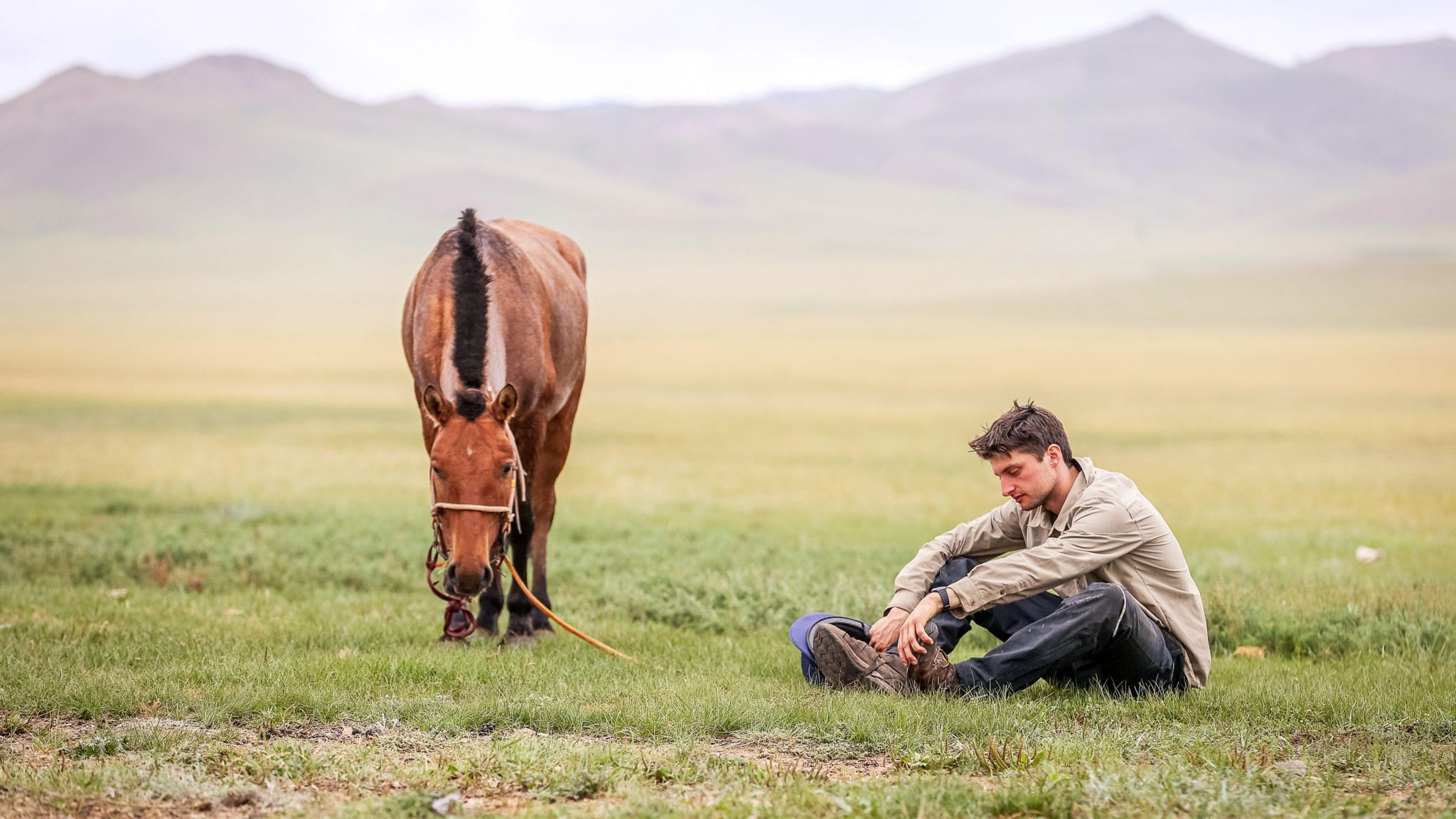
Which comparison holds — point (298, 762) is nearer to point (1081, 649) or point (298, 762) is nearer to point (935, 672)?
point (935, 672)

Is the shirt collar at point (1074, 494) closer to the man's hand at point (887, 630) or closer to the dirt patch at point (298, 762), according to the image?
the man's hand at point (887, 630)

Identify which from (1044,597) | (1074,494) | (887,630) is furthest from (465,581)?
(1074,494)

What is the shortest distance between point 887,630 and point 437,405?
2701mm

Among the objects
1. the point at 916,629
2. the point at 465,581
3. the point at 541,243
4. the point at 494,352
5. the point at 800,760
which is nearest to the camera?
the point at 800,760

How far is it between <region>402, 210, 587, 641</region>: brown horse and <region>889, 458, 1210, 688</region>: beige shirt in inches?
89.9

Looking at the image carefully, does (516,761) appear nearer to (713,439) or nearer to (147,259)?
(713,439)

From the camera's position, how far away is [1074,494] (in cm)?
643

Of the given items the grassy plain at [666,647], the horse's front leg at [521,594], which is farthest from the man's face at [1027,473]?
the horse's front leg at [521,594]

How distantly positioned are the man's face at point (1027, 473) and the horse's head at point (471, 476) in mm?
2644

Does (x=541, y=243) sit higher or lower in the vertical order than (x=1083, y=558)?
higher

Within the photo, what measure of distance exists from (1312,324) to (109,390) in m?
67.9

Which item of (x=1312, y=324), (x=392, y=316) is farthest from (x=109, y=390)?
(x=1312, y=324)

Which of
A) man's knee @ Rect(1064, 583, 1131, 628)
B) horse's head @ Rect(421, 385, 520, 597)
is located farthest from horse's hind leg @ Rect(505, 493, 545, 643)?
man's knee @ Rect(1064, 583, 1131, 628)

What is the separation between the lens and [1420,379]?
45.8m
